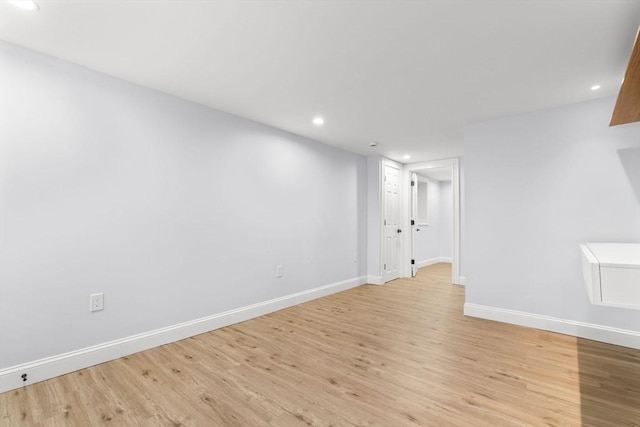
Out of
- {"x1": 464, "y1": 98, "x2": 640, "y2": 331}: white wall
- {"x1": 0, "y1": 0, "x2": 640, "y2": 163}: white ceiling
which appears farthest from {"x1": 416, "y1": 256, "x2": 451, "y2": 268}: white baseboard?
{"x1": 0, "y1": 0, "x2": 640, "y2": 163}: white ceiling

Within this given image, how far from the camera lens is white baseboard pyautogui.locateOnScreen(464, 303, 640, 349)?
2598mm

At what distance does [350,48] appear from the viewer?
1997mm

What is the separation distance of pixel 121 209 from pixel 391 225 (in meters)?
4.29

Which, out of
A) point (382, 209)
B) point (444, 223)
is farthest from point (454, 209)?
point (444, 223)

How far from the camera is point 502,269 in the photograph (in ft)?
10.7

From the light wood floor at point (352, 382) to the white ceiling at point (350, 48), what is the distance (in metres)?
2.29

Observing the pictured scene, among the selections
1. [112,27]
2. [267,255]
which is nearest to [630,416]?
[267,255]

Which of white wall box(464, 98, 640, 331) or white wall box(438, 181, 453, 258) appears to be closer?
white wall box(464, 98, 640, 331)

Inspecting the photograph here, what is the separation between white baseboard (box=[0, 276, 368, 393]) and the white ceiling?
219 centimetres

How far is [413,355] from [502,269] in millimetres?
1625

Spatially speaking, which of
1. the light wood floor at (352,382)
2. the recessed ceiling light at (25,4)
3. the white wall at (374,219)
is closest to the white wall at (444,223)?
the white wall at (374,219)

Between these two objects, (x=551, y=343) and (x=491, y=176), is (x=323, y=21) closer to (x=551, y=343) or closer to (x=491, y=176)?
(x=491, y=176)

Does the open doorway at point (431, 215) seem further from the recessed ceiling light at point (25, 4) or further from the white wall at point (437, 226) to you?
the recessed ceiling light at point (25, 4)

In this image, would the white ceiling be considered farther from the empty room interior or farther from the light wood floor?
the light wood floor
